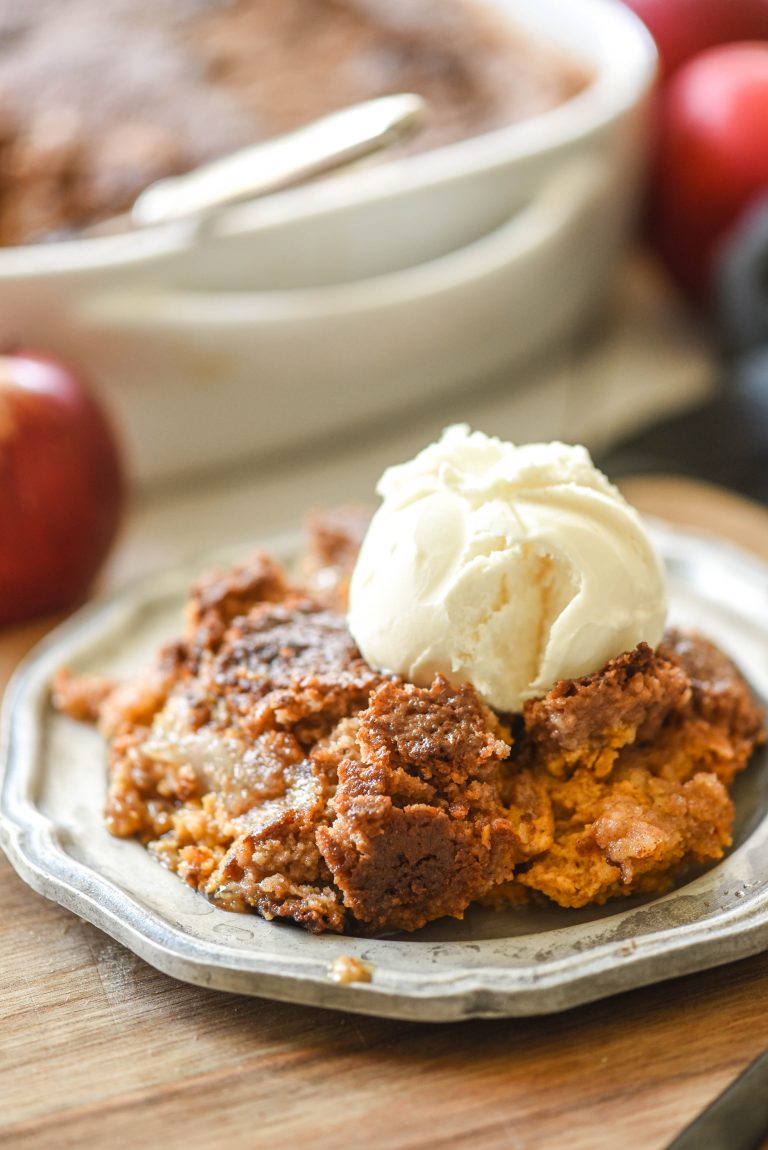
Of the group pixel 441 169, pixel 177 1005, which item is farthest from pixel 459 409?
pixel 177 1005

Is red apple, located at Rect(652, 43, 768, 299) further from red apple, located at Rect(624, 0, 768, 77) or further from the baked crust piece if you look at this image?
the baked crust piece

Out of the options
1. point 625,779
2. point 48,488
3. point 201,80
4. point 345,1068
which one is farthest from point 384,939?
point 201,80

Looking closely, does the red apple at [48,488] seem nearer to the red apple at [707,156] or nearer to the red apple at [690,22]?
the red apple at [707,156]

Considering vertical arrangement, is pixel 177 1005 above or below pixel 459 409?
above

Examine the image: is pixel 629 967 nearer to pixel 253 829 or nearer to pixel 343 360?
pixel 253 829

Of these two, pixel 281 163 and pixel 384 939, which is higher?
pixel 281 163

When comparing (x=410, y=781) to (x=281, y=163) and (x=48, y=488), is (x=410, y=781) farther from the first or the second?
(x=281, y=163)
